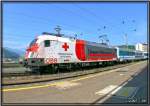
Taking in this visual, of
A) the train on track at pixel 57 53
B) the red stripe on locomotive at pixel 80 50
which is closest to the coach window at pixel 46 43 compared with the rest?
the train on track at pixel 57 53

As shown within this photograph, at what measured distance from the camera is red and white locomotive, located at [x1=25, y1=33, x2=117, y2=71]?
76.5ft

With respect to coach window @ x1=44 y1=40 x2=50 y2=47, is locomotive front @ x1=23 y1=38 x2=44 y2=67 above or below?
below

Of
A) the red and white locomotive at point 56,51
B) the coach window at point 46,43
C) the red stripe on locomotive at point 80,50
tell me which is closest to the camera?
the red and white locomotive at point 56,51

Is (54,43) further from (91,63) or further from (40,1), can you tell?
(40,1)

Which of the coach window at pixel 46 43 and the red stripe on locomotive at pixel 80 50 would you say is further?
the red stripe on locomotive at pixel 80 50


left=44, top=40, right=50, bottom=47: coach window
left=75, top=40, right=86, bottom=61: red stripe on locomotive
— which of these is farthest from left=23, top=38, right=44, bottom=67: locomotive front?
left=75, top=40, right=86, bottom=61: red stripe on locomotive

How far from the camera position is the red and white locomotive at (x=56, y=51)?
2331 centimetres

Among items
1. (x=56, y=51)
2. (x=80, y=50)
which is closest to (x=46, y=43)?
(x=56, y=51)

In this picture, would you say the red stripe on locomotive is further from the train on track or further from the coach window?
the coach window

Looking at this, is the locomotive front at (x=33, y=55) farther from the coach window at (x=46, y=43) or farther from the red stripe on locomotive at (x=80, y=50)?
the red stripe on locomotive at (x=80, y=50)

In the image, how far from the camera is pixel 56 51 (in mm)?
24984

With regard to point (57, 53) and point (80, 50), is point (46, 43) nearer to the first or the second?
point (57, 53)

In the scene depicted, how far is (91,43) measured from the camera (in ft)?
116

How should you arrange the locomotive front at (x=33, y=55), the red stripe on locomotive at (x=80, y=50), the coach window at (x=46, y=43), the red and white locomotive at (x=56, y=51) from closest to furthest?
the locomotive front at (x=33, y=55)
the red and white locomotive at (x=56, y=51)
the coach window at (x=46, y=43)
the red stripe on locomotive at (x=80, y=50)
